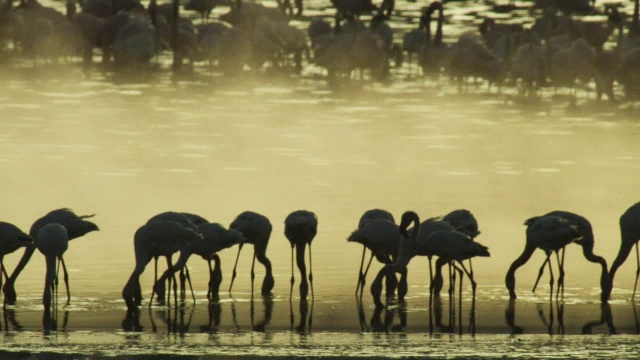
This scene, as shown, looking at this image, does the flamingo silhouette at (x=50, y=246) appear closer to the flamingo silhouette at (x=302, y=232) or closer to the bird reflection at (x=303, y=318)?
the bird reflection at (x=303, y=318)

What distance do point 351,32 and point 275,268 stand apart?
73.6ft

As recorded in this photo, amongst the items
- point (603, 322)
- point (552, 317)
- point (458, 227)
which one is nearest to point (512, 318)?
point (552, 317)

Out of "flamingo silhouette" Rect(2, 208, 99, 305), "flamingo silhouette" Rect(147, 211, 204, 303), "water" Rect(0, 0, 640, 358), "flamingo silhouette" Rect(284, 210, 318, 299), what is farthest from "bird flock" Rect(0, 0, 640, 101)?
"flamingo silhouette" Rect(2, 208, 99, 305)

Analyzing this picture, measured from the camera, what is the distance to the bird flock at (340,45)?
31.5 meters

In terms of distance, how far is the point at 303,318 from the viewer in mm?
12711

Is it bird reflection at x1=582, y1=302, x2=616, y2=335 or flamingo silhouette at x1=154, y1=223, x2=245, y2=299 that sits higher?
flamingo silhouette at x1=154, y1=223, x2=245, y2=299

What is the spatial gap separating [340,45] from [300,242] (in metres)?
20.7

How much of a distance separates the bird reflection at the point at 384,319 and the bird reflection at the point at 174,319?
4.77 feet

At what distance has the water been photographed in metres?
11.8

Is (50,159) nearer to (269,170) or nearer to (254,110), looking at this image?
(269,170)

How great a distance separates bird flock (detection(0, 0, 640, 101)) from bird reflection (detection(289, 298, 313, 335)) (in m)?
18.4

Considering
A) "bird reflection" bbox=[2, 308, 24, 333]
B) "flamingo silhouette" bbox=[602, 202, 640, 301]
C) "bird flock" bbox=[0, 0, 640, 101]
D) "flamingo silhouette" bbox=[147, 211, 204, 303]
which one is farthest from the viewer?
"bird flock" bbox=[0, 0, 640, 101]

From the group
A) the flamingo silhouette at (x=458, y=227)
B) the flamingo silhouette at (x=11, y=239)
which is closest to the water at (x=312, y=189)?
the flamingo silhouette at (x=458, y=227)

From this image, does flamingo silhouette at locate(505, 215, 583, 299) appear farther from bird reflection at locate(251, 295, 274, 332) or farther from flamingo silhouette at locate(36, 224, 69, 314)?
flamingo silhouette at locate(36, 224, 69, 314)
